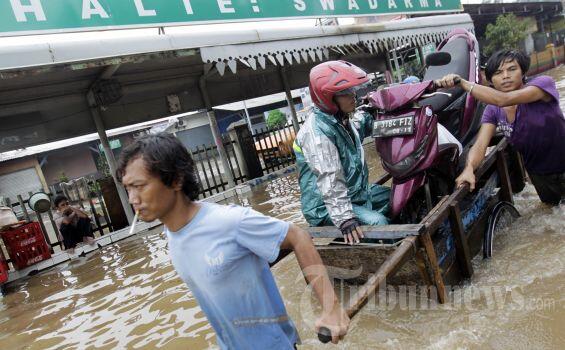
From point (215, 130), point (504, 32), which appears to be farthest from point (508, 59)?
point (504, 32)

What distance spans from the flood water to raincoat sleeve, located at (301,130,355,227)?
72cm

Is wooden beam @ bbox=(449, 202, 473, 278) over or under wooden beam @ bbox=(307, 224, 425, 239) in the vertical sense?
under

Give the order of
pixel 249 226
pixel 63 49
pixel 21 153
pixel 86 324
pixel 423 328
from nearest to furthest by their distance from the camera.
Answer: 1. pixel 249 226
2. pixel 423 328
3. pixel 86 324
4. pixel 63 49
5. pixel 21 153

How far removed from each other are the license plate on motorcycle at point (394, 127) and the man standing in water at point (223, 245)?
5.15 ft

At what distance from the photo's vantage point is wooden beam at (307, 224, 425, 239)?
86.0 inches

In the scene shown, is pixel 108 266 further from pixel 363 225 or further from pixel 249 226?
pixel 249 226

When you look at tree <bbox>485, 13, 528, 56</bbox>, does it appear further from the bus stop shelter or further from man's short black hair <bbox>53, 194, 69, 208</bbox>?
man's short black hair <bbox>53, 194, 69, 208</bbox>

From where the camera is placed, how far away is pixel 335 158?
2588 mm

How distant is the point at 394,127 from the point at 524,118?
3.91 feet

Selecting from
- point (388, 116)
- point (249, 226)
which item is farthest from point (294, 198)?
point (249, 226)

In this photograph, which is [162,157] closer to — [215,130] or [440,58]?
[440,58]

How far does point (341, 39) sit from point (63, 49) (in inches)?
217

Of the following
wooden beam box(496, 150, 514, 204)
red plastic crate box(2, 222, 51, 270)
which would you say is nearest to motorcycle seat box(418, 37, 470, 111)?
wooden beam box(496, 150, 514, 204)

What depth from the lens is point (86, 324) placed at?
3949 millimetres
